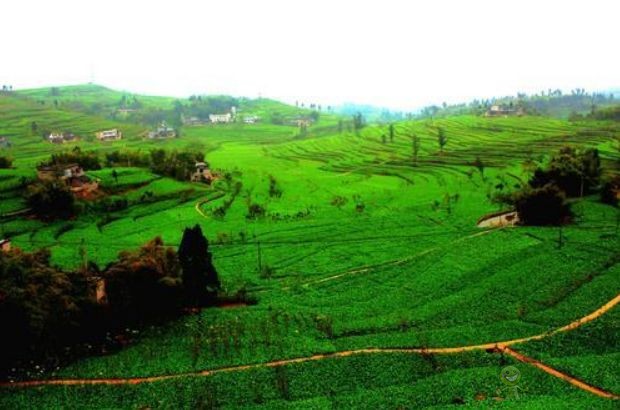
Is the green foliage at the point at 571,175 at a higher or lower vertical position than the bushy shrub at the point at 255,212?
higher

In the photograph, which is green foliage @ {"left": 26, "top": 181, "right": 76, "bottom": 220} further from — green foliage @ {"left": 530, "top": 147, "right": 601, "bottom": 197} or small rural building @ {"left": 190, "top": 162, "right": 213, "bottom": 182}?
green foliage @ {"left": 530, "top": 147, "right": 601, "bottom": 197}

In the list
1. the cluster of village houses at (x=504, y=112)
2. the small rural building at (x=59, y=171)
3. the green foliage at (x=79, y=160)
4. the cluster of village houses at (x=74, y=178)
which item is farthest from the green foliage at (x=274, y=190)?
the cluster of village houses at (x=504, y=112)

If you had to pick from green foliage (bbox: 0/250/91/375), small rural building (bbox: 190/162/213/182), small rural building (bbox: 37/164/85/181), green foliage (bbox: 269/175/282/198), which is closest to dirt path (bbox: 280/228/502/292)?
green foliage (bbox: 0/250/91/375)

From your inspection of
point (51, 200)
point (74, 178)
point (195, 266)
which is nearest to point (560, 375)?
point (195, 266)

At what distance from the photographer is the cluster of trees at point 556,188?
5819cm

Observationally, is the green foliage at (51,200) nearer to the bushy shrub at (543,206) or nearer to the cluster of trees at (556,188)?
the cluster of trees at (556,188)

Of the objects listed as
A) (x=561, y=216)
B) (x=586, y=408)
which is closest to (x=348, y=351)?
(x=586, y=408)

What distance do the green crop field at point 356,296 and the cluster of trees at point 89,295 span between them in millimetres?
1865

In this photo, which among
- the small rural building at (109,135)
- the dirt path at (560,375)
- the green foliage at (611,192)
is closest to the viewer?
the dirt path at (560,375)

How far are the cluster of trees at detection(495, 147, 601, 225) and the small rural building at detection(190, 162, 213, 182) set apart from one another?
50468 millimetres

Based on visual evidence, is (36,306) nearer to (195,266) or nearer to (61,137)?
(195,266)

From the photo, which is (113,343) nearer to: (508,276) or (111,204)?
(508,276)

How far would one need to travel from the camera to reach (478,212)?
65.9 m

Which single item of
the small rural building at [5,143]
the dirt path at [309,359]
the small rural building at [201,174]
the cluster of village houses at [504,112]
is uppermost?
the cluster of village houses at [504,112]
